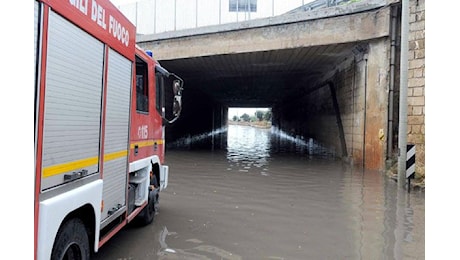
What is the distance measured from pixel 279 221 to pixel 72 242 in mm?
3826

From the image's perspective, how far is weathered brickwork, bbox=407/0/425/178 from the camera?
32.3ft

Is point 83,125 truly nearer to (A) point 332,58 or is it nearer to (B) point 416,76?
(B) point 416,76

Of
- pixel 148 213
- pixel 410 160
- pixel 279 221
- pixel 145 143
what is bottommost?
pixel 279 221

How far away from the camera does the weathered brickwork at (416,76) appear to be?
9.84m

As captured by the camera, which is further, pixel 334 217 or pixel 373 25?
pixel 373 25

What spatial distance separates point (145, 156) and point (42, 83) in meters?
2.80

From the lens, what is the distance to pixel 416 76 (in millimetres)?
10000

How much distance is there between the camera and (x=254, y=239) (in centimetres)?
505

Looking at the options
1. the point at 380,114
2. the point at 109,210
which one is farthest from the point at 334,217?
the point at 380,114

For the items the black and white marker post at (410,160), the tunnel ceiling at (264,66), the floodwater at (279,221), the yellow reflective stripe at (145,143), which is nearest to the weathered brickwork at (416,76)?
the black and white marker post at (410,160)

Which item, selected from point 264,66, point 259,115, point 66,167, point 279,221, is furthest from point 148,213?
point 259,115

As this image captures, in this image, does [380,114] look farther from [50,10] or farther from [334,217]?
[50,10]

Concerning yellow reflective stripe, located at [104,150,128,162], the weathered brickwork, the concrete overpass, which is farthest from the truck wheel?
the concrete overpass

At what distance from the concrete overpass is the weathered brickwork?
100 cm
